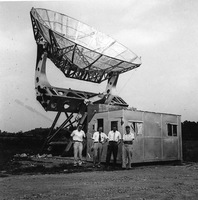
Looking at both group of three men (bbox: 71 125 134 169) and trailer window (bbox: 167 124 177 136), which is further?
trailer window (bbox: 167 124 177 136)

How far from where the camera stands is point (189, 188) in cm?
750

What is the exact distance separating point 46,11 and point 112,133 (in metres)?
8.66

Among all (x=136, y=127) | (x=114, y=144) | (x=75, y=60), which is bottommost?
(x=114, y=144)

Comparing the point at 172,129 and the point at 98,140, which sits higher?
the point at 172,129

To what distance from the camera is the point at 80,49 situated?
15773mm

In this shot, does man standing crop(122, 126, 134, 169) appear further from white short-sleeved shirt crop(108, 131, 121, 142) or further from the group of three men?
white short-sleeved shirt crop(108, 131, 121, 142)

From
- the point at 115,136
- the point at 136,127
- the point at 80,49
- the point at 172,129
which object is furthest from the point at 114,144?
the point at 80,49

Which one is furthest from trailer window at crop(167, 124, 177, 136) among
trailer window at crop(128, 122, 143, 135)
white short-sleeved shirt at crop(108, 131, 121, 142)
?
white short-sleeved shirt at crop(108, 131, 121, 142)

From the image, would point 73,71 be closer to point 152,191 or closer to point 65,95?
point 65,95

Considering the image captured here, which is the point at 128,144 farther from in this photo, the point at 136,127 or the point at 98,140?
the point at 136,127

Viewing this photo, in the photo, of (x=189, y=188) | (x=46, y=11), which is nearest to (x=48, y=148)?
(x=46, y=11)

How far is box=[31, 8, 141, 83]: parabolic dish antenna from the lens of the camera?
51.6 ft

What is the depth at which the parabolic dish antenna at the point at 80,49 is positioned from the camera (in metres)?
15.7

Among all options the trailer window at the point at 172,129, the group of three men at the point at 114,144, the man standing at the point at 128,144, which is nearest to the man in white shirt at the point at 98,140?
the group of three men at the point at 114,144
